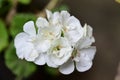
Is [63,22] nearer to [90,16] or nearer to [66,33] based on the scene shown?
[66,33]

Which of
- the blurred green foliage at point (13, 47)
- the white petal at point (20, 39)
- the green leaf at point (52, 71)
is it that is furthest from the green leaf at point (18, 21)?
the white petal at point (20, 39)

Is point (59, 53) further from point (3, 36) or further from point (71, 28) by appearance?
point (3, 36)

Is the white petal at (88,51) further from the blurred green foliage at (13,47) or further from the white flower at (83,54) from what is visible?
the blurred green foliage at (13,47)

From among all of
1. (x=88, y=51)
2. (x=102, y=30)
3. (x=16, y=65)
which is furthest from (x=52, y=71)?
(x=88, y=51)

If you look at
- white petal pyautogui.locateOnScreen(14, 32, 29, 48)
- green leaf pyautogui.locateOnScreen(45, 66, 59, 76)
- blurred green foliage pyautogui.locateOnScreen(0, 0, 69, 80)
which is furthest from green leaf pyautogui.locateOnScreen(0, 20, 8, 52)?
white petal pyautogui.locateOnScreen(14, 32, 29, 48)

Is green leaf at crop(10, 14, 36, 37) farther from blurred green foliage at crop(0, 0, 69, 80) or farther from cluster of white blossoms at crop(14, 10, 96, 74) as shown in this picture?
cluster of white blossoms at crop(14, 10, 96, 74)

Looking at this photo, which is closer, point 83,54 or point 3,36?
point 83,54

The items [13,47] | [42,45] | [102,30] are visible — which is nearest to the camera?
[42,45]

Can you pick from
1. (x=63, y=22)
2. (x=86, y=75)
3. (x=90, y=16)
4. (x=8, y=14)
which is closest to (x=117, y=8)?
(x=90, y=16)

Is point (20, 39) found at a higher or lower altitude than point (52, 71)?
higher

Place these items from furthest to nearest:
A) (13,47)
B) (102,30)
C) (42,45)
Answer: (102,30), (13,47), (42,45)
